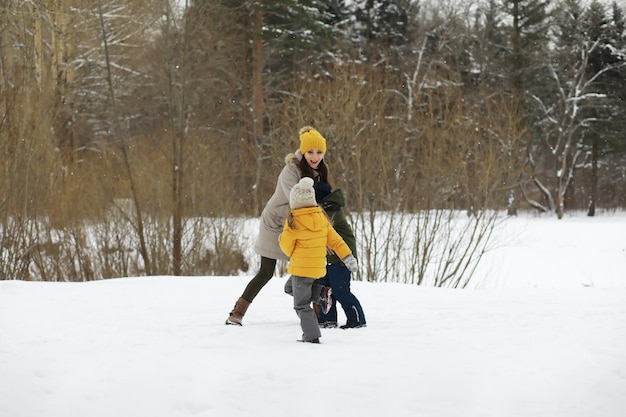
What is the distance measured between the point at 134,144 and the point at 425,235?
7.06 metres

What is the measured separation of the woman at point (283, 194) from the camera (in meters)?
6.03

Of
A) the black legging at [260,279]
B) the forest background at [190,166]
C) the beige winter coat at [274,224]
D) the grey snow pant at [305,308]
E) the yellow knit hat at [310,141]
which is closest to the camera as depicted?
the grey snow pant at [305,308]

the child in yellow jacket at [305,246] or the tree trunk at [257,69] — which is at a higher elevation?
the tree trunk at [257,69]

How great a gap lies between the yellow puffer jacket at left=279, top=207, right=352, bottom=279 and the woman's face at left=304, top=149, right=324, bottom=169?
529mm

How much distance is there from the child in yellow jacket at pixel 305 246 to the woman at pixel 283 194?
1.17 feet

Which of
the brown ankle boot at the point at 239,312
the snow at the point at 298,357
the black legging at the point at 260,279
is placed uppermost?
the black legging at the point at 260,279

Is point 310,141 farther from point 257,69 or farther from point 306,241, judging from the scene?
point 257,69

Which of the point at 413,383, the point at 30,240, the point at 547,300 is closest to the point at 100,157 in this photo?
the point at 30,240

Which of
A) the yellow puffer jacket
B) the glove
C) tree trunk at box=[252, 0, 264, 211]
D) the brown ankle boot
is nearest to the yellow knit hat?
the yellow puffer jacket

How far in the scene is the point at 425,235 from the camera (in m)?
13.9

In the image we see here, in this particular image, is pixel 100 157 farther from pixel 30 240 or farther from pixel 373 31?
pixel 373 31

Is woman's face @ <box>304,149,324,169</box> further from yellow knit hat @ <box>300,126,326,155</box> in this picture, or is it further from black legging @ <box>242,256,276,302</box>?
black legging @ <box>242,256,276,302</box>

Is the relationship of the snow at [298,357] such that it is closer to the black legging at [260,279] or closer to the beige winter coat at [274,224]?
the black legging at [260,279]

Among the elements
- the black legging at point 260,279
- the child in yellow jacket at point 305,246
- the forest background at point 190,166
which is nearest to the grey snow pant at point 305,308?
the child in yellow jacket at point 305,246
